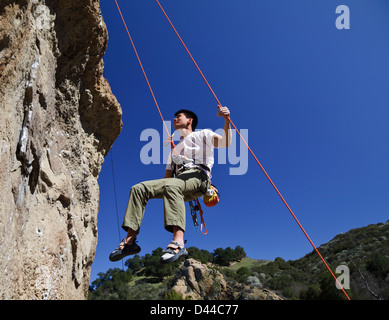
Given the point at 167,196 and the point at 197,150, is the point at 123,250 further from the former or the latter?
the point at 197,150

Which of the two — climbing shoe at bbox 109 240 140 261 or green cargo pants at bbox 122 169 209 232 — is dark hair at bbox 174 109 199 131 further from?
climbing shoe at bbox 109 240 140 261

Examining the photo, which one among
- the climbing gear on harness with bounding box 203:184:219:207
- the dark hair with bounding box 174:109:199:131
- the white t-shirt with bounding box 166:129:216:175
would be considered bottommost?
the climbing gear on harness with bounding box 203:184:219:207

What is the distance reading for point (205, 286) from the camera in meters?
23.7

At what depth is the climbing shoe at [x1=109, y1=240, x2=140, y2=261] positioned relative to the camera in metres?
3.66

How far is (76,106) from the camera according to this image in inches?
189

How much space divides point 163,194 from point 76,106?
80.4 inches

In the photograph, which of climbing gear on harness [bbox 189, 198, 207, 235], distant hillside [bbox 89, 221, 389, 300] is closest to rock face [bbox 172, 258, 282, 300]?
distant hillside [bbox 89, 221, 389, 300]

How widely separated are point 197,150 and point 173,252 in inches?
60.1

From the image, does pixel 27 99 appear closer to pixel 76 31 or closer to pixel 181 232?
pixel 76 31

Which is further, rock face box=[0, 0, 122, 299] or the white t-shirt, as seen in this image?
the white t-shirt

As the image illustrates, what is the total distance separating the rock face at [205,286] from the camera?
22.8 m

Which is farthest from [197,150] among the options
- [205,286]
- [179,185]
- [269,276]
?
[269,276]
